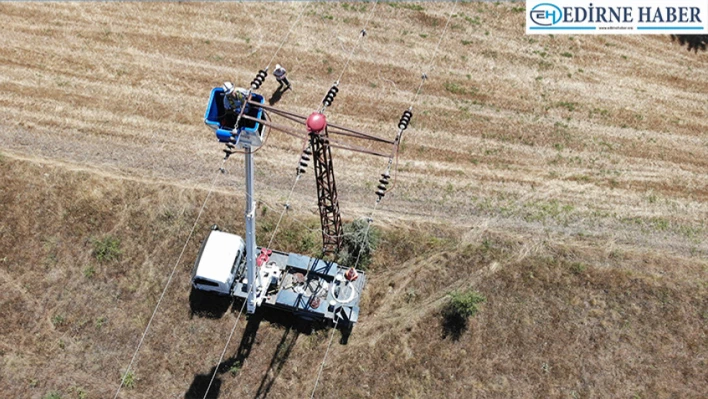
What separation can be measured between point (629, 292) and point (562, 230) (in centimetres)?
403

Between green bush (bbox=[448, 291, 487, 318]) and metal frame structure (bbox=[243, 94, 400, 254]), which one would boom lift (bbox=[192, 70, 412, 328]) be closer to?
metal frame structure (bbox=[243, 94, 400, 254])

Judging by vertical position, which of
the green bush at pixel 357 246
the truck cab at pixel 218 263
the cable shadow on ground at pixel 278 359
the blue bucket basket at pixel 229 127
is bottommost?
the cable shadow on ground at pixel 278 359

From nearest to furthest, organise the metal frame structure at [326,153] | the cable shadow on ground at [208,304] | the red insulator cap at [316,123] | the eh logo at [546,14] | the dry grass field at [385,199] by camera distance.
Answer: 1. the red insulator cap at [316,123]
2. the metal frame structure at [326,153]
3. the dry grass field at [385,199]
4. the cable shadow on ground at [208,304]
5. the eh logo at [546,14]

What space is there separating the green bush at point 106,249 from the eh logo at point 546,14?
28105mm

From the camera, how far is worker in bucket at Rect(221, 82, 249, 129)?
48.9ft

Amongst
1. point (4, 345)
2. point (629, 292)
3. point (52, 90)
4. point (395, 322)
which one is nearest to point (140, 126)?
point (52, 90)

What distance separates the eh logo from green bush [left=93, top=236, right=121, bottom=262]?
2810cm

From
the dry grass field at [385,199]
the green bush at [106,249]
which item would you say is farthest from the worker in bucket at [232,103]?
the green bush at [106,249]

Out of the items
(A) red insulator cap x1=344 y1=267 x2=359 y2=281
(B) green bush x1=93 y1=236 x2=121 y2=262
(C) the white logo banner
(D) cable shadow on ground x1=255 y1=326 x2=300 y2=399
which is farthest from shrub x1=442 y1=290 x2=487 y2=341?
(C) the white logo banner

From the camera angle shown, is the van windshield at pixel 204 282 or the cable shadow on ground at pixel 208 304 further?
the cable shadow on ground at pixel 208 304

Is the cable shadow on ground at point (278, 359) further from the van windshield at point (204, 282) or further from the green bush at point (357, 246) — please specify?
the green bush at point (357, 246)

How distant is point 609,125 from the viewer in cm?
2755

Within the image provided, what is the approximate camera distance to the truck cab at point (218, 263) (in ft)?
66.8

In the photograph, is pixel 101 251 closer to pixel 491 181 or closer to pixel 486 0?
pixel 491 181
